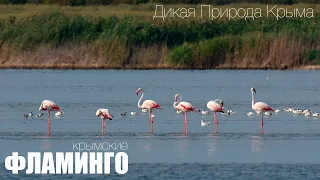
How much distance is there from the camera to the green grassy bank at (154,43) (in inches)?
1743

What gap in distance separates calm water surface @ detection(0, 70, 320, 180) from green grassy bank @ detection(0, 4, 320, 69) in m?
2.38

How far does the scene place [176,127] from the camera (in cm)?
2344

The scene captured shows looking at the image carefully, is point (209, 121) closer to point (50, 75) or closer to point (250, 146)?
point (250, 146)

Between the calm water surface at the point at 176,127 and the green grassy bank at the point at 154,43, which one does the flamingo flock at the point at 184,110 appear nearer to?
the calm water surface at the point at 176,127

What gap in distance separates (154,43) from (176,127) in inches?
912

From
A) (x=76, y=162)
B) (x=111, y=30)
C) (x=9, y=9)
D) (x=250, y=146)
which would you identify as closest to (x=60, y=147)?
(x=76, y=162)

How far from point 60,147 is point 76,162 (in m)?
1.85

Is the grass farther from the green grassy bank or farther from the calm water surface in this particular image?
the calm water surface

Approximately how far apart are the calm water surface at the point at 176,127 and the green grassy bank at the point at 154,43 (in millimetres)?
2377

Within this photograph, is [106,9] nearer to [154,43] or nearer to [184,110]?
[154,43]

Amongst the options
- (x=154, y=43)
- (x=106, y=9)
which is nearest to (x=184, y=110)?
(x=154, y=43)

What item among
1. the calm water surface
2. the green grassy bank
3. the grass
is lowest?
the calm water surface

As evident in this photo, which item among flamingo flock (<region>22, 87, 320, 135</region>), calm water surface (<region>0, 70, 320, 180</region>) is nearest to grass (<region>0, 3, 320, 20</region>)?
calm water surface (<region>0, 70, 320, 180</region>)

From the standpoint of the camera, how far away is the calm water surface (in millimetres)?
17502
